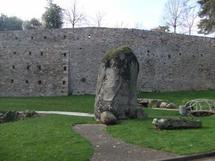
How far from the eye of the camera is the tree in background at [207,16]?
28.2 m

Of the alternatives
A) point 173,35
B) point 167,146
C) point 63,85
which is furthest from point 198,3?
point 167,146

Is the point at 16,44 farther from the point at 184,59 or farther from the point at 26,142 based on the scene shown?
the point at 26,142

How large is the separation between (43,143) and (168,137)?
264 cm

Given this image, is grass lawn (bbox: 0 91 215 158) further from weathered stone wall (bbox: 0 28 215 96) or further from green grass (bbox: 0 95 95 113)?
weathered stone wall (bbox: 0 28 215 96)

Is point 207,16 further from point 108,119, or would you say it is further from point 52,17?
point 108,119

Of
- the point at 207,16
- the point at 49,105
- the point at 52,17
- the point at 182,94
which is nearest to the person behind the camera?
the point at 49,105

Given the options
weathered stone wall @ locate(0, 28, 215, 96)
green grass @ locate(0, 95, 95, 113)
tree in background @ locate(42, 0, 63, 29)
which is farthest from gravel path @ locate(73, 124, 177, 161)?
tree in background @ locate(42, 0, 63, 29)

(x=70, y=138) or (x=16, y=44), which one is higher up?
(x=16, y=44)

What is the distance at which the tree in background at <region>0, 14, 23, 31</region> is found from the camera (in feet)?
→ 135

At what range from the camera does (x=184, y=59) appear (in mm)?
30281

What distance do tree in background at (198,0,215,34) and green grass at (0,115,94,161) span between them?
18225 millimetres

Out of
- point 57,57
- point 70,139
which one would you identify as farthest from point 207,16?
point 70,139

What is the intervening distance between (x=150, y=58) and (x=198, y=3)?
5079mm

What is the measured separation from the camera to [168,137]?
9.45 m
